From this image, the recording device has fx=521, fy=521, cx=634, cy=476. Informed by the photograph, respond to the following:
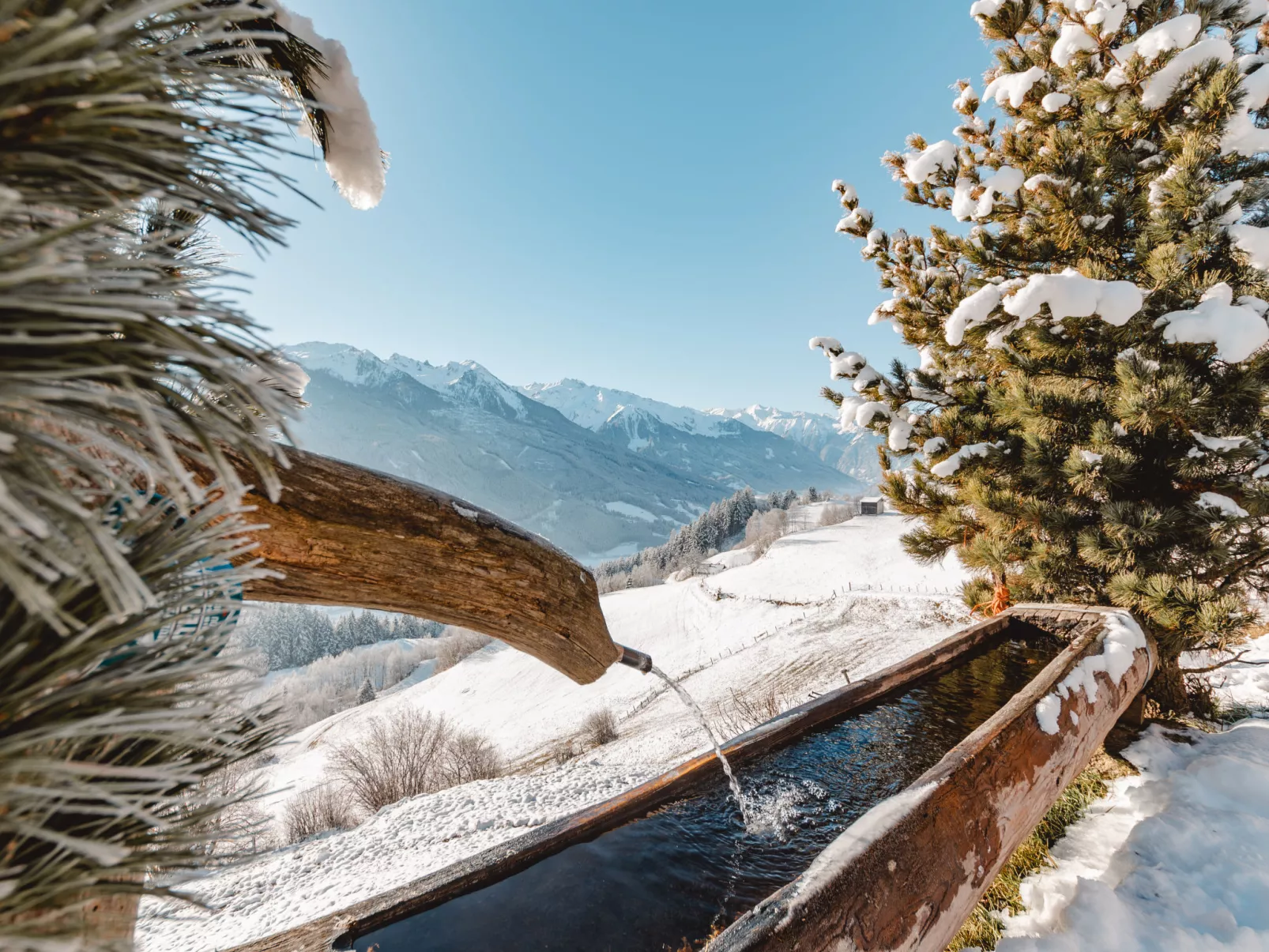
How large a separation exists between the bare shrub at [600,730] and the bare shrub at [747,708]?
113 inches

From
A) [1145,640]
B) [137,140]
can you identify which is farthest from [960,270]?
[137,140]

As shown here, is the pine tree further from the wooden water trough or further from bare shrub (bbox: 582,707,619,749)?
bare shrub (bbox: 582,707,619,749)

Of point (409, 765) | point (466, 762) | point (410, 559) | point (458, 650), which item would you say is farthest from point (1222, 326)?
point (458, 650)

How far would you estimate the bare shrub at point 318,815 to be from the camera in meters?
10.1

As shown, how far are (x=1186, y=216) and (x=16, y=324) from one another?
489 cm

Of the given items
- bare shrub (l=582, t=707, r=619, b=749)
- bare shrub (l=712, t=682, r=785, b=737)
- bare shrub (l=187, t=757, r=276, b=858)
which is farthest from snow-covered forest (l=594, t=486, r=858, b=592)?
bare shrub (l=187, t=757, r=276, b=858)

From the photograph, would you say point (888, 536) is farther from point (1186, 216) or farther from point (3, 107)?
point (3, 107)

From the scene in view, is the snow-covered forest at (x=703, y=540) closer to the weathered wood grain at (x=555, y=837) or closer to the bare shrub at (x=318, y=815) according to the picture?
the bare shrub at (x=318, y=815)

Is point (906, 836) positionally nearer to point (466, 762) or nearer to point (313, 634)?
point (466, 762)

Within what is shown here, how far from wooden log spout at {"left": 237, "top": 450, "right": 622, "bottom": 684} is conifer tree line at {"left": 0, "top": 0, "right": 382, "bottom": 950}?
0.47 meters

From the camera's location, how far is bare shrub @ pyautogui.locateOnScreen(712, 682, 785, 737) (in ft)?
30.5

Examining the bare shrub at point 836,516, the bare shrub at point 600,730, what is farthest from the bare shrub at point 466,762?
the bare shrub at point 836,516

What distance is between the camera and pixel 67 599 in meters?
0.56

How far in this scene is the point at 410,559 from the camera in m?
1.42
